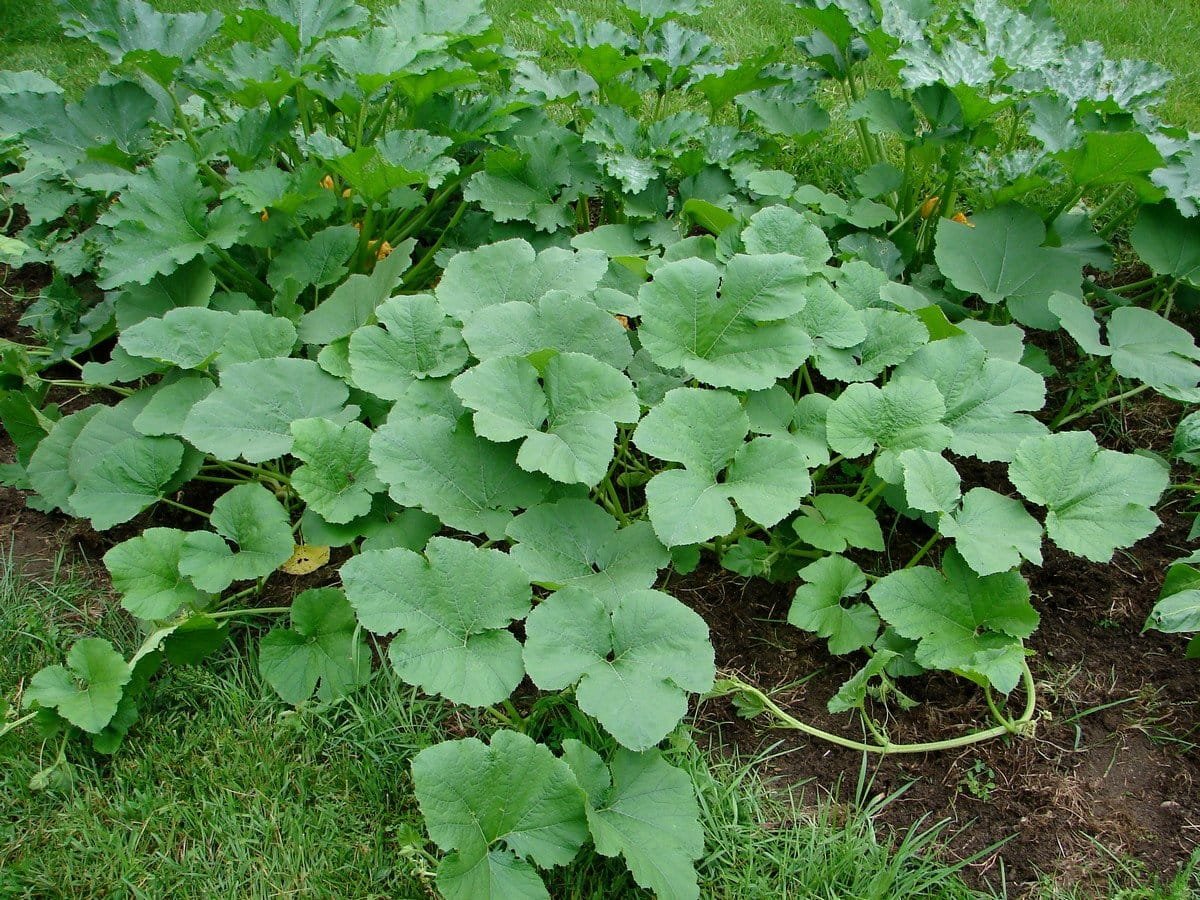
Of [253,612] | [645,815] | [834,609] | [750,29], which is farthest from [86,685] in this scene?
[750,29]

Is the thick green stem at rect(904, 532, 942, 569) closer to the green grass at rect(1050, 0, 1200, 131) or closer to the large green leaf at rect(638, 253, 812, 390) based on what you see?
the large green leaf at rect(638, 253, 812, 390)

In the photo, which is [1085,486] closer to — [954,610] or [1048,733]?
[954,610]

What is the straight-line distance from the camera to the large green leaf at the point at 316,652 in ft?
6.49

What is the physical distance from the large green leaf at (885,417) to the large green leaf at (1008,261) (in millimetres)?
643

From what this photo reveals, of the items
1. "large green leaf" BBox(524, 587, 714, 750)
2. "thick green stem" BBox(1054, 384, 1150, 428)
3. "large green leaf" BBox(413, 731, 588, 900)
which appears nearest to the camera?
"large green leaf" BBox(413, 731, 588, 900)

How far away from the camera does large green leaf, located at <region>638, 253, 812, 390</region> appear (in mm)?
2178

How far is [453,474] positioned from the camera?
2047mm

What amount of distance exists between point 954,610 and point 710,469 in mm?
593

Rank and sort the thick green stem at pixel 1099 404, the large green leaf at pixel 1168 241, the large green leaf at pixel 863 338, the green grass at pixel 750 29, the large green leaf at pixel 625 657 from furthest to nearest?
the green grass at pixel 750 29 < the large green leaf at pixel 1168 241 < the thick green stem at pixel 1099 404 < the large green leaf at pixel 863 338 < the large green leaf at pixel 625 657

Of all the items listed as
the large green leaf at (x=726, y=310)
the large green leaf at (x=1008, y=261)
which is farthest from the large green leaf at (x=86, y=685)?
the large green leaf at (x=1008, y=261)

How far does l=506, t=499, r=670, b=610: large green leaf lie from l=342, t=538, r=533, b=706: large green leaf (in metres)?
0.09

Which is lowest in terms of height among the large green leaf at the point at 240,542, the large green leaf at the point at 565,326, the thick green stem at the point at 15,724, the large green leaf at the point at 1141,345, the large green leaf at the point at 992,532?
the thick green stem at the point at 15,724

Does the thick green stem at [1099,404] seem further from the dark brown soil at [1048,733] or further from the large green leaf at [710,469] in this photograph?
the large green leaf at [710,469]

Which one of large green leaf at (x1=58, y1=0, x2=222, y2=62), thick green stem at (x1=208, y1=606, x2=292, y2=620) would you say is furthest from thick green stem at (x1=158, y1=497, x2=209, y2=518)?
large green leaf at (x1=58, y1=0, x2=222, y2=62)
